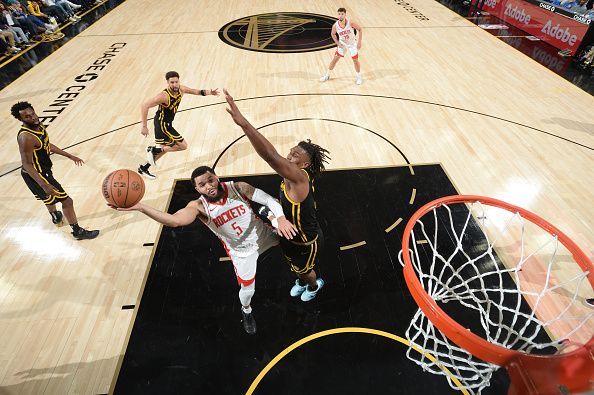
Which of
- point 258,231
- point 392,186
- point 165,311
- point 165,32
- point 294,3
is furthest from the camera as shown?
point 294,3

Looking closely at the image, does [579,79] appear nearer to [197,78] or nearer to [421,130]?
[421,130]

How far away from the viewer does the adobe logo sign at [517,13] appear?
10334 millimetres

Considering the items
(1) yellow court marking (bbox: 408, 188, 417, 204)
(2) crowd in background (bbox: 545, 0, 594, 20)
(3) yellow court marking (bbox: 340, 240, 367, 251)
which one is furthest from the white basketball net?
(2) crowd in background (bbox: 545, 0, 594, 20)

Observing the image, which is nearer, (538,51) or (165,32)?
(538,51)

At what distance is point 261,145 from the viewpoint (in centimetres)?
185

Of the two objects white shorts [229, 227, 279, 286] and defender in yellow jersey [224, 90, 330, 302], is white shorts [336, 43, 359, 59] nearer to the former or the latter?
defender in yellow jersey [224, 90, 330, 302]

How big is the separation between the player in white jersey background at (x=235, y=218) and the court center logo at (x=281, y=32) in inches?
298

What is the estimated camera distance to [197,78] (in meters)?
7.81

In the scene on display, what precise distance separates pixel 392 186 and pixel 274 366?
289 cm

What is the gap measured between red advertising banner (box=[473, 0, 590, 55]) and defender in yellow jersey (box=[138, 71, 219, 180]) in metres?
9.57

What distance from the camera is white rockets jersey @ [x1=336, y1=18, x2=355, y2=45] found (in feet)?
23.0

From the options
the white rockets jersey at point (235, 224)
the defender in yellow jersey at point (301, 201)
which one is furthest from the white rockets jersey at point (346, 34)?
the white rockets jersey at point (235, 224)

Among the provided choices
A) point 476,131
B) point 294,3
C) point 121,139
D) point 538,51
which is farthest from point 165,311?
point 294,3

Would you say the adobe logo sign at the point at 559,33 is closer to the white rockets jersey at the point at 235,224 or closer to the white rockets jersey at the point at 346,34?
the white rockets jersey at the point at 346,34
